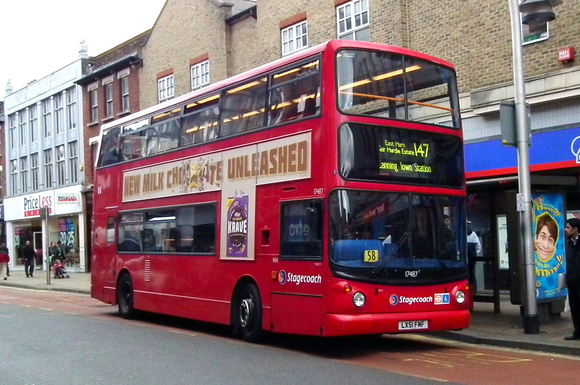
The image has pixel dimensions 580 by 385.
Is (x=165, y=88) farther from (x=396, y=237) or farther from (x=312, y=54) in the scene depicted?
(x=396, y=237)

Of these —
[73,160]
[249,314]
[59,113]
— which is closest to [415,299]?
[249,314]

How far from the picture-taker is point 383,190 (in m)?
10.9

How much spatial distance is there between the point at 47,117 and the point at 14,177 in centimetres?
649

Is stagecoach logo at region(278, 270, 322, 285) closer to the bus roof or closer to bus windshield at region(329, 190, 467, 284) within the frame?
bus windshield at region(329, 190, 467, 284)

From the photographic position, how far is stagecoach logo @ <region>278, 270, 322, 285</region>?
10891 millimetres

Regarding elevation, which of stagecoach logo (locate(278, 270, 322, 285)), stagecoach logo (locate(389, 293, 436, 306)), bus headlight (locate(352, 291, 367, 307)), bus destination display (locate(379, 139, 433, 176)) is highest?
bus destination display (locate(379, 139, 433, 176))

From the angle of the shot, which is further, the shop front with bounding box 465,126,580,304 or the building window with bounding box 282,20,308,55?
the building window with bounding box 282,20,308,55

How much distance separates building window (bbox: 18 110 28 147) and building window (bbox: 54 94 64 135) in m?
4.82

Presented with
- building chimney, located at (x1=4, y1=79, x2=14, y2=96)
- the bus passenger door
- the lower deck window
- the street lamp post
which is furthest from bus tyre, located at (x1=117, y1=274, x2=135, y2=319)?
building chimney, located at (x1=4, y1=79, x2=14, y2=96)

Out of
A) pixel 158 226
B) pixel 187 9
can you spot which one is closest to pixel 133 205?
pixel 158 226

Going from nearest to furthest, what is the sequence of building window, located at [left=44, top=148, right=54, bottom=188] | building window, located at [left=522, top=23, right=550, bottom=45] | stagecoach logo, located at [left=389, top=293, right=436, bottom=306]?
stagecoach logo, located at [left=389, top=293, right=436, bottom=306] < building window, located at [left=522, top=23, right=550, bottom=45] < building window, located at [left=44, top=148, right=54, bottom=188]

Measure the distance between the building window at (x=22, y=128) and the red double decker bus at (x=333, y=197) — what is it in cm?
3675

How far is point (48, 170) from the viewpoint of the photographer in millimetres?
44500

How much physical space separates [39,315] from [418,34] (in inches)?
456
